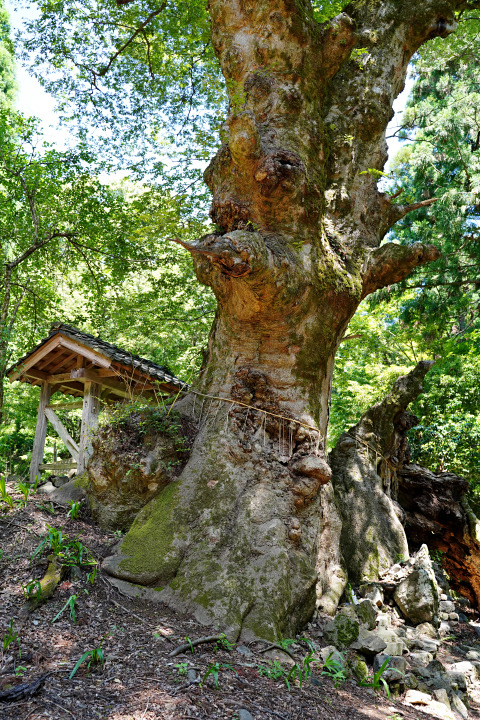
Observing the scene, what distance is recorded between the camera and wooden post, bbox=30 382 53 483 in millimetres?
9336

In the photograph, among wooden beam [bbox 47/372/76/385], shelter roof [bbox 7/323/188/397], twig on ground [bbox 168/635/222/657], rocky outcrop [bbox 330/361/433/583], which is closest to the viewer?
twig on ground [bbox 168/635/222/657]

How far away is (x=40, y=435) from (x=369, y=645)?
7.59 meters

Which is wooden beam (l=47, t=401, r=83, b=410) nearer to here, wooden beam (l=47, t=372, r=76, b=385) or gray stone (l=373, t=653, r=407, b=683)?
wooden beam (l=47, t=372, r=76, b=385)

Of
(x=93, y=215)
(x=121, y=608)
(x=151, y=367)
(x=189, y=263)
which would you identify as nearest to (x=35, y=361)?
(x=151, y=367)

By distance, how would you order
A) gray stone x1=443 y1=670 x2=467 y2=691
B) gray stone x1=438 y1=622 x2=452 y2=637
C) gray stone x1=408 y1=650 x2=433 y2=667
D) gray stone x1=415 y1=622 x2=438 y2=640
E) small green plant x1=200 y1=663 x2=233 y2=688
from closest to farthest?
small green plant x1=200 y1=663 x2=233 y2=688 < gray stone x1=443 y1=670 x2=467 y2=691 < gray stone x1=408 y1=650 x2=433 y2=667 < gray stone x1=415 y1=622 x2=438 y2=640 < gray stone x1=438 y1=622 x2=452 y2=637

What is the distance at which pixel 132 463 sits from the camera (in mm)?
4629

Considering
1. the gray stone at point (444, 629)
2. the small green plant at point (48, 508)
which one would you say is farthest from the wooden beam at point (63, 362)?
the gray stone at point (444, 629)

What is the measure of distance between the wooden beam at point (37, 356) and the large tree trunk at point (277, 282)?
398 cm

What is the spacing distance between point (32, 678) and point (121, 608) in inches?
44.5

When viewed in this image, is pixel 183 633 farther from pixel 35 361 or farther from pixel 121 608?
pixel 35 361

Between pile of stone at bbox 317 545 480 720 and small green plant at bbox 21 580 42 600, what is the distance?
2221 millimetres

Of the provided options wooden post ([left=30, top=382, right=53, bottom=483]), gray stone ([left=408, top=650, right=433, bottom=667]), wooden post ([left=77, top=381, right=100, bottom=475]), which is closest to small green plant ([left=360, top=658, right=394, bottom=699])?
gray stone ([left=408, top=650, right=433, bottom=667])

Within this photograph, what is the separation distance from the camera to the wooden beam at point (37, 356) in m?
8.41

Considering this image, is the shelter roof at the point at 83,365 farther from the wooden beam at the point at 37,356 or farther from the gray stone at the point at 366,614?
the gray stone at the point at 366,614
